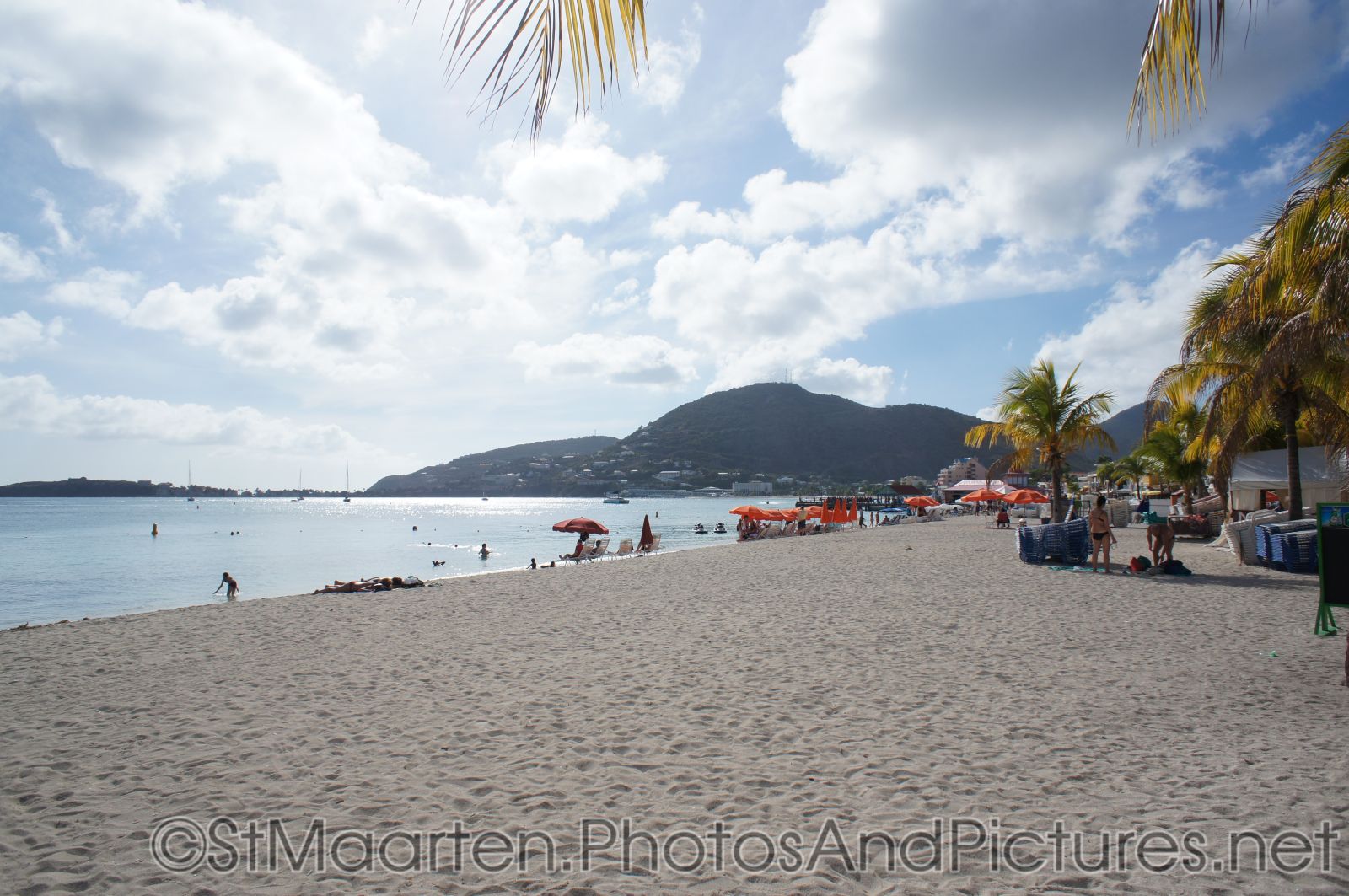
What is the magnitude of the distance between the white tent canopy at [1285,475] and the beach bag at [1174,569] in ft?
24.6

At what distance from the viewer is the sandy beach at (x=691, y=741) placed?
9.34ft

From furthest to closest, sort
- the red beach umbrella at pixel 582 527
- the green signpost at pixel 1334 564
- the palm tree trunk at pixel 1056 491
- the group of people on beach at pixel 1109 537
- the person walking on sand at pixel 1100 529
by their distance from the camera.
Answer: the red beach umbrella at pixel 582 527 → the palm tree trunk at pixel 1056 491 → the person walking on sand at pixel 1100 529 → the group of people on beach at pixel 1109 537 → the green signpost at pixel 1334 564

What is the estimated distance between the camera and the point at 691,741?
13.9ft

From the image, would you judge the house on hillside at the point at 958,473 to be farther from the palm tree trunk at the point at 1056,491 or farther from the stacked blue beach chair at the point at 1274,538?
the stacked blue beach chair at the point at 1274,538

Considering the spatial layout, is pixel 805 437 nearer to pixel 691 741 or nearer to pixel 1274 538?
pixel 1274 538

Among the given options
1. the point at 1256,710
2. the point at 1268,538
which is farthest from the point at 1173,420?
the point at 1256,710

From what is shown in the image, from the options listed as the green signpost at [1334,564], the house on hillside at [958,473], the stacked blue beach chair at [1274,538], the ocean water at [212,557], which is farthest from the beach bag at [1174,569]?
the house on hillside at [958,473]

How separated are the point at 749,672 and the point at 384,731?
2861 millimetres

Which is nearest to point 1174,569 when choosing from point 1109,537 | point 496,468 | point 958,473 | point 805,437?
point 1109,537

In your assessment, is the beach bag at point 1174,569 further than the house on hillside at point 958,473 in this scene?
No

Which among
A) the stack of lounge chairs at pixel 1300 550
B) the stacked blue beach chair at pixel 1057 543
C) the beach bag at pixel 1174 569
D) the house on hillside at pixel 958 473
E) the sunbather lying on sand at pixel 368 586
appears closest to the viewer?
the stack of lounge chairs at pixel 1300 550

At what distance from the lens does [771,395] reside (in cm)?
14900

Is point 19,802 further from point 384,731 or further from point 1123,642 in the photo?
point 1123,642

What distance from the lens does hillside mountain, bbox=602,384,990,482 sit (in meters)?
129
